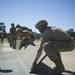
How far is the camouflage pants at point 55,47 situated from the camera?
4824 mm

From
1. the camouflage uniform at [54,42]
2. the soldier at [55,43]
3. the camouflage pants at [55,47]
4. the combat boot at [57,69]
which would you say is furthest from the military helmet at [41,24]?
the combat boot at [57,69]

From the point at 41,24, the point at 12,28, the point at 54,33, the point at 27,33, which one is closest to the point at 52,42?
the point at 54,33

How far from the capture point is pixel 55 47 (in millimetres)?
4891

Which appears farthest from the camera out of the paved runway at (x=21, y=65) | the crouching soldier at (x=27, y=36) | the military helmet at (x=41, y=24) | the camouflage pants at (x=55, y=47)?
the crouching soldier at (x=27, y=36)

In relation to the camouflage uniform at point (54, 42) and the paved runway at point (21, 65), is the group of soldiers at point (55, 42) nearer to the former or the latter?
the camouflage uniform at point (54, 42)

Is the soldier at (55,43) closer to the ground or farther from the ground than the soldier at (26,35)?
farther from the ground

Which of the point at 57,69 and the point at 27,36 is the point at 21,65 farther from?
the point at 27,36

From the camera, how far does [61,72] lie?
4977 mm

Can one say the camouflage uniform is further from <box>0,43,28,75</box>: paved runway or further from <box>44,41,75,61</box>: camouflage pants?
<box>0,43,28,75</box>: paved runway

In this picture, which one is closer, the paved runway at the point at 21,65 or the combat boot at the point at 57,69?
the combat boot at the point at 57,69

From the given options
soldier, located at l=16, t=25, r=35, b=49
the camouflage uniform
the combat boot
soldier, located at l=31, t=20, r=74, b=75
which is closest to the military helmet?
soldier, located at l=31, t=20, r=74, b=75

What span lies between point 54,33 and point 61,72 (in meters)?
1.04

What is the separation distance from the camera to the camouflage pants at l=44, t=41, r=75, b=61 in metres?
4.82

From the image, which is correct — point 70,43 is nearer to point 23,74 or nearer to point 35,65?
point 35,65
